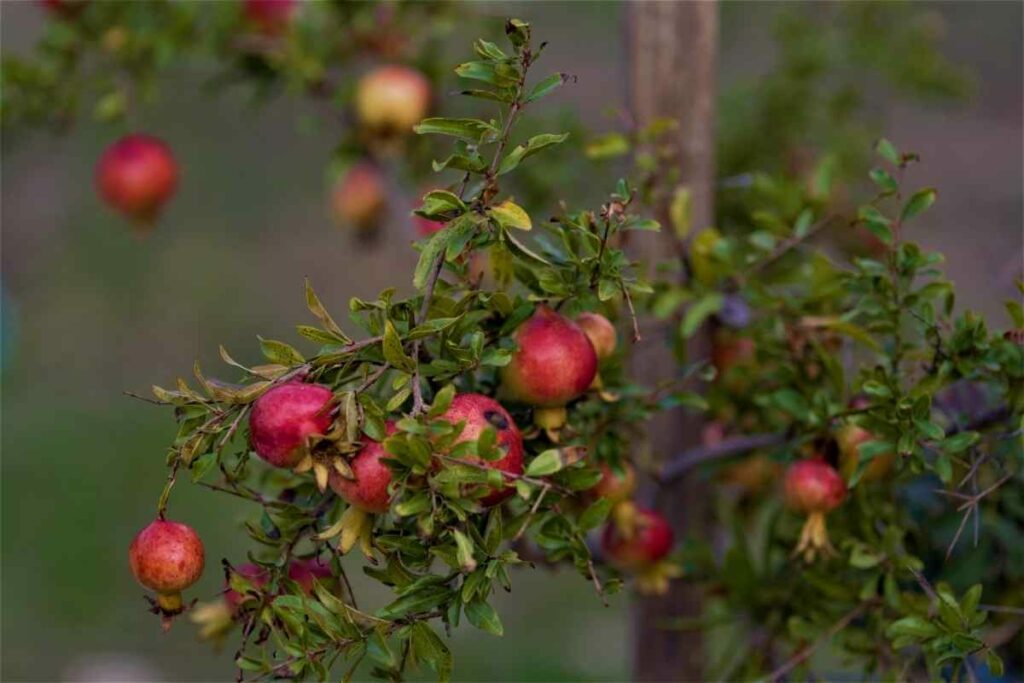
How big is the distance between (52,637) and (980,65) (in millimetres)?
3773

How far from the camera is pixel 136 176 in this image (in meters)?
1.54

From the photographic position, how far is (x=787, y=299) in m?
1.02

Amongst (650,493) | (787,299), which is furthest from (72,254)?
(787,299)

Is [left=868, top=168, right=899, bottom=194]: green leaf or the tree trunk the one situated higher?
[left=868, top=168, right=899, bottom=194]: green leaf

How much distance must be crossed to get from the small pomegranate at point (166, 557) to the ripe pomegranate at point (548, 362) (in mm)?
210

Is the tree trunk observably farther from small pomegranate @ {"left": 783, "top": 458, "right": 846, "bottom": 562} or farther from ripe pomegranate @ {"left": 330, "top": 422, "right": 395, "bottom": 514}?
ripe pomegranate @ {"left": 330, "top": 422, "right": 395, "bottom": 514}

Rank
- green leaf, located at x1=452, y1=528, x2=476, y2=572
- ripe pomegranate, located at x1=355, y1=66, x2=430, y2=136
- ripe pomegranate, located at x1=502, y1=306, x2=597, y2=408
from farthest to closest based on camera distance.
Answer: ripe pomegranate, located at x1=355, y1=66, x2=430, y2=136
ripe pomegranate, located at x1=502, y1=306, x2=597, y2=408
green leaf, located at x1=452, y1=528, x2=476, y2=572

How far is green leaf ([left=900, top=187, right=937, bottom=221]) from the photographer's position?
2.79ft

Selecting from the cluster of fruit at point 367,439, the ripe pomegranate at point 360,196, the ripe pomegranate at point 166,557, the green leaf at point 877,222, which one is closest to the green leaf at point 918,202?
the green leaf at point 877,222

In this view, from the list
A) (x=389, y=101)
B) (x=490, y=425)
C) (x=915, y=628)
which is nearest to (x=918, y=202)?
(x=915, y=628)

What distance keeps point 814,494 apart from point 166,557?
1.51 feet

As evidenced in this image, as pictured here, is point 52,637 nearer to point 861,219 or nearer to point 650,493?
point 650,493

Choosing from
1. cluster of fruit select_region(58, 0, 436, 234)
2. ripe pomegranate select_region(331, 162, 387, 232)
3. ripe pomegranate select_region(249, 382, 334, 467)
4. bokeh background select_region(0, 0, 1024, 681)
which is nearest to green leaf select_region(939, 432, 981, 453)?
ripe pomegranate select_region(249, 382, 334, 467)

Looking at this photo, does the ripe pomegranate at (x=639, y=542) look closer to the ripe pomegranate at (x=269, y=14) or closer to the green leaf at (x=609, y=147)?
the green leaf at (x=609, y=147)
